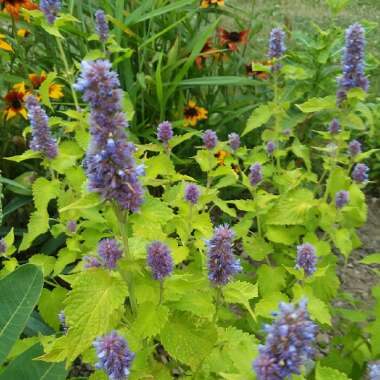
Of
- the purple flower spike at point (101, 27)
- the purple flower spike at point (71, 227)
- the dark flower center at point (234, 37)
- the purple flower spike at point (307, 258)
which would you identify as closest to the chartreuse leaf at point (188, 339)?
the purple flower spike at point (307, 258)

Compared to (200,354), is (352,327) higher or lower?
lower

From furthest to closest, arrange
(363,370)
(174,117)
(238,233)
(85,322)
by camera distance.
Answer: (174,117), (238,233), (363,370), (85,322)

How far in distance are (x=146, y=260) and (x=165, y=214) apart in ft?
0.58

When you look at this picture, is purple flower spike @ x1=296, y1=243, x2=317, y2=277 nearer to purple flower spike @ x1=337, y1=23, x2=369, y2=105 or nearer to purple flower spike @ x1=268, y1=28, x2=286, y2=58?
purple flower spike @ x1=337, y1=23, x2=369, y2=105

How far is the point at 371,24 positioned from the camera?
2867 millimetres

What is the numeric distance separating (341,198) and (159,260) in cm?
106

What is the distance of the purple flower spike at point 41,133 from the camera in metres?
1.78

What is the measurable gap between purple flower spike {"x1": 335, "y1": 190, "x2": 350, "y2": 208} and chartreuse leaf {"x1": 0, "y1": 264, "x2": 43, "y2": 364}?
49.5 inches

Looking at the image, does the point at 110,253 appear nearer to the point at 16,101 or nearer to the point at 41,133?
the point at 41,133

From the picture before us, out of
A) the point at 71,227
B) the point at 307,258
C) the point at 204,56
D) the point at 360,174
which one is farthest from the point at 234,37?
the point at 307,258

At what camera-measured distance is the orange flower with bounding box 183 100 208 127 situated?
3538mm

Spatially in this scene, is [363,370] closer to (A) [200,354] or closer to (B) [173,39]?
(A) [200,354]

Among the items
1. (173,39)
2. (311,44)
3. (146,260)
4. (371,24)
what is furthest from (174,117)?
(146,260)

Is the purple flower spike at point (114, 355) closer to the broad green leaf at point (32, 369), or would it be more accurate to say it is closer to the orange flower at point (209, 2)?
the broad green leaf at point (32, 369)
